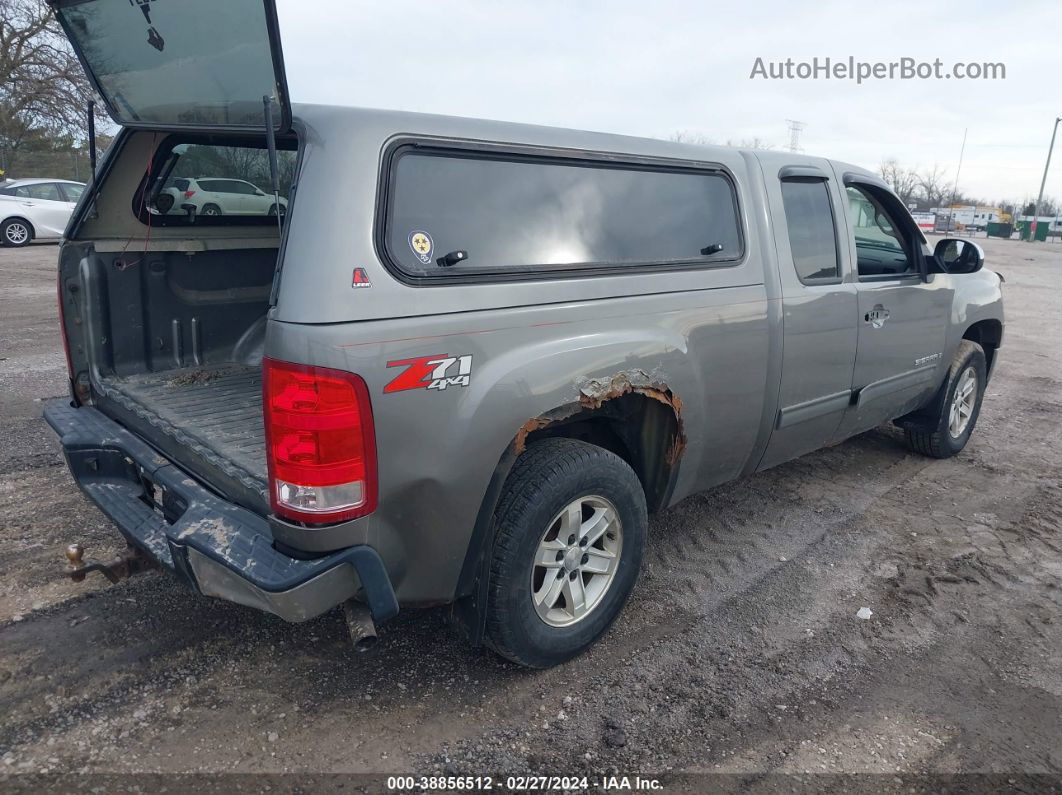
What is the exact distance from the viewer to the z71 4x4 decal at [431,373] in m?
2.26

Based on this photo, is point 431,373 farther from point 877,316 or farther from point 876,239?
point 876,239

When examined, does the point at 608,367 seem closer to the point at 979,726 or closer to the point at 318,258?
the point at 318,258

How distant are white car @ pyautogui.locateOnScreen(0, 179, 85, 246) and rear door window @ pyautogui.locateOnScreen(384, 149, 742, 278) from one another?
16.1 metres

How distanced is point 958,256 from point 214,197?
4.25m

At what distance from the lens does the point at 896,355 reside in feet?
14.5

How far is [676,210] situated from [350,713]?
2.32m

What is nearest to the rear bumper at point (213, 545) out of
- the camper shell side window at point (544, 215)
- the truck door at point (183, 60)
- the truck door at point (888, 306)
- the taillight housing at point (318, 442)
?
the taillight housing at point (318, 442)

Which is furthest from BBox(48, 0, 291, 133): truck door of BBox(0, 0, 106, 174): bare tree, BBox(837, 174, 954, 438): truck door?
BBox(0, 0, 106, 174): bare tree

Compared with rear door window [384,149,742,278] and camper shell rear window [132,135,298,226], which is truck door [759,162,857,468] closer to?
rear door window [384,149,742,278]

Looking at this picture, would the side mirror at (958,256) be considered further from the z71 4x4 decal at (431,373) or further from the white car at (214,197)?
the white car at (214,197)

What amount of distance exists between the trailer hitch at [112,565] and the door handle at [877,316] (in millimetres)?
3551

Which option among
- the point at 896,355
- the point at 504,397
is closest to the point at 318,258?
the point at 504,397

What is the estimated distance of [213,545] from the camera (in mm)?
2379

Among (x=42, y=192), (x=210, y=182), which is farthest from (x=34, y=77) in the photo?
(x=210, y=182)
